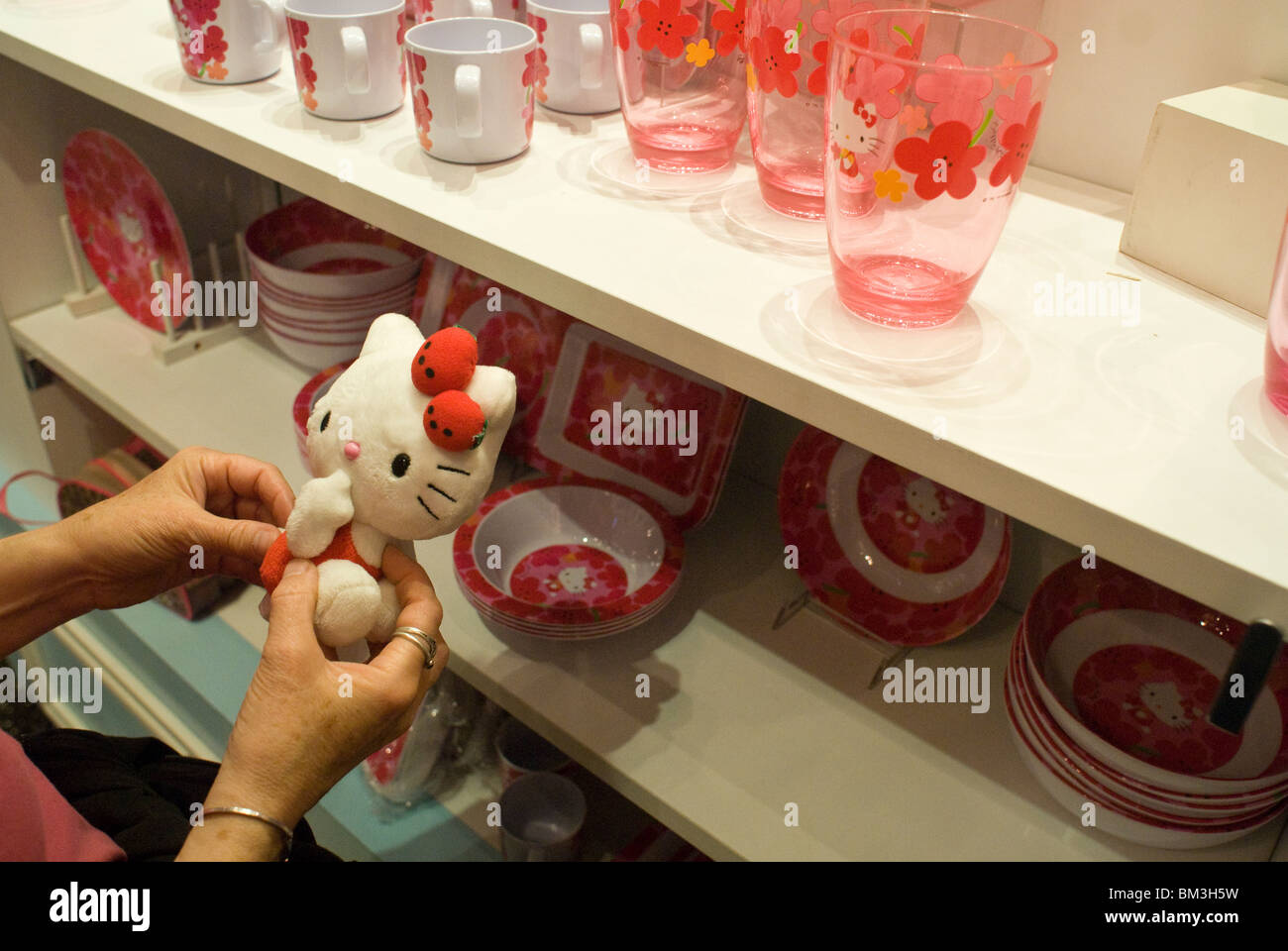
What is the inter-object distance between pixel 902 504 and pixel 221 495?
57 cm

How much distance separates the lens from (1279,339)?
50 cm

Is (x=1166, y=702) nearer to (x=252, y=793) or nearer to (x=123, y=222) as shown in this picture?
(x=252, y=793)

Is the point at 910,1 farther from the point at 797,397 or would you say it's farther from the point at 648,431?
the point at 648,431

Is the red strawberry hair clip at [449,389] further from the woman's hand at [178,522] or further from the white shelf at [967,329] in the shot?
the woman's hand at [178,522]

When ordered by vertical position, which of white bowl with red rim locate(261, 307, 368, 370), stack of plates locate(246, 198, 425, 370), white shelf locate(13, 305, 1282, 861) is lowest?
white shelf locate(13, 305, 1282, 861)

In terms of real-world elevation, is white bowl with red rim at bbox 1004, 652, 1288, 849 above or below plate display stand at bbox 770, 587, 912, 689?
above

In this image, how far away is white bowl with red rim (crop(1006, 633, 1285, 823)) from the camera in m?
0.66

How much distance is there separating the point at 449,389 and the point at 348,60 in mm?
378

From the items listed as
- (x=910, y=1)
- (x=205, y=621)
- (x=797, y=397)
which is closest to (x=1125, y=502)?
(x=797, y=397)

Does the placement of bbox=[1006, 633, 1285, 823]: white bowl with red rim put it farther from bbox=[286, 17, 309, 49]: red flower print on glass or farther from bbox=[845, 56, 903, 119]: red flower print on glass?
bbox=[286, 17, 309, 49]: red flower print on glass

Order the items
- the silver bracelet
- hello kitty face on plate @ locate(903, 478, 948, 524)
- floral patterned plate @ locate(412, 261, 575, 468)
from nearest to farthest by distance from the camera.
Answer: the silver bracelet
hello kitty face on plate @ locate(903, 478, 948, 524)
floral patterned plate @ locate(412, 261, 575, 468)

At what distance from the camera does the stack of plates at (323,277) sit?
111 centimetres

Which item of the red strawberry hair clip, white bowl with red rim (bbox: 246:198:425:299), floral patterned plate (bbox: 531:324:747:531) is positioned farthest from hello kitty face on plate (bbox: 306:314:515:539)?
white bowl with red rim (bbox: 246:198:425:299)

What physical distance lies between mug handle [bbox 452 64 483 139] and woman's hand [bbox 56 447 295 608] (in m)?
0.28
